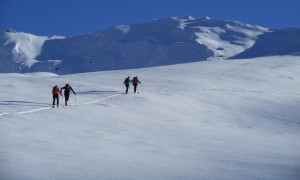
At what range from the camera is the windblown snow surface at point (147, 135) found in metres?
9.86

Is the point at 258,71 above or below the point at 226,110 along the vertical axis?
above

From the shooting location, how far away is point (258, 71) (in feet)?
172

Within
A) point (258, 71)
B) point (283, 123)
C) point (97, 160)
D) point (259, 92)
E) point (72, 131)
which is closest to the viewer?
point (97, 160)

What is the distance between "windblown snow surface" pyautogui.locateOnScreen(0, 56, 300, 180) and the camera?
9.86 metres

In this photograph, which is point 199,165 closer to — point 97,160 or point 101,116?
point 97,160

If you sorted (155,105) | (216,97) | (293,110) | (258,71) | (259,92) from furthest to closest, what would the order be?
1. (258,71)
2. (259,92)
3. (216,97)
4. (293,110)
5. (155,105)

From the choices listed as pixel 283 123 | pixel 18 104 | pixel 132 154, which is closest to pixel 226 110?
pixel 283 123

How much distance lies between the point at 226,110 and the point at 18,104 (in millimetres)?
11193

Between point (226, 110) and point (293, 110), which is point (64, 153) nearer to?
point (226, 110)

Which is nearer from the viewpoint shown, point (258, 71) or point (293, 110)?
point (293, 110)

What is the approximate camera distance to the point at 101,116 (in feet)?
62.1

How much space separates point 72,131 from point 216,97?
16743 millimetres

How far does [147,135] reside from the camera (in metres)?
15.4

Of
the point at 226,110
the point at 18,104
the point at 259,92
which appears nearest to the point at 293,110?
the point at 226,110
